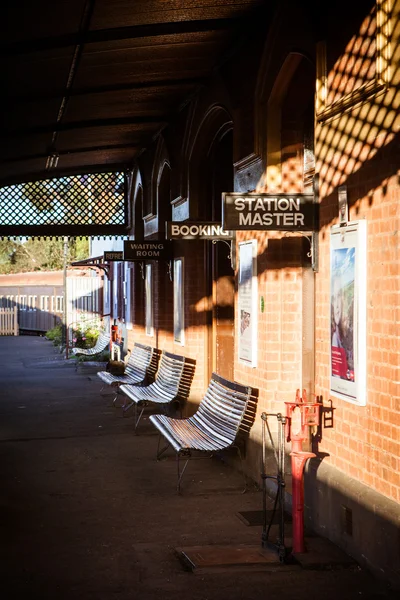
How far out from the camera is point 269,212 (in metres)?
6.76

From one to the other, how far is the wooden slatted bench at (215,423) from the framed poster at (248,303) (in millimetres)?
337

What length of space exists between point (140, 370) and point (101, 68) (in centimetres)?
609

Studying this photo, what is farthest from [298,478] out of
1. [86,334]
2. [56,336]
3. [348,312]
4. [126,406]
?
[56,336]

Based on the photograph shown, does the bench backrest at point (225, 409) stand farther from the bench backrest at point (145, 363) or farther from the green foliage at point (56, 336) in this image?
the green foliage at point (56, 336)

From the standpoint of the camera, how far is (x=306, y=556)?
5.83 m

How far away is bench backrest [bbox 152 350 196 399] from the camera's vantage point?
37.8 ft

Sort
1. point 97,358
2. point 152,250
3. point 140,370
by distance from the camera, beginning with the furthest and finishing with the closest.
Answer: point 97,358 < point 140,370 < point 152,250

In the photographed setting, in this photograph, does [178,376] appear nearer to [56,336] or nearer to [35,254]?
[56,336]

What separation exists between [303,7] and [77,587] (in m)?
4.69

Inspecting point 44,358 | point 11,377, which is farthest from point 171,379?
point 44,358

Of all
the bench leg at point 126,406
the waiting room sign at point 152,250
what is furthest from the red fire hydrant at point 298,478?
the waiting room sign at point 152,250

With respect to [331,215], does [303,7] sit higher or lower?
higher

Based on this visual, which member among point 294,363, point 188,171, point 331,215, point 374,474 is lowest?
point 374,474

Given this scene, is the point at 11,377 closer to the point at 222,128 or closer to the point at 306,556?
the point at 222,128
